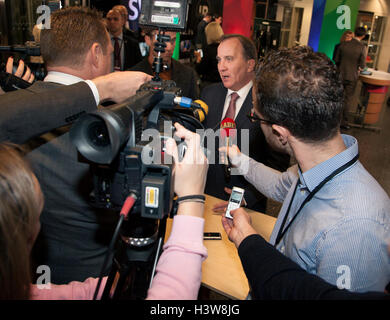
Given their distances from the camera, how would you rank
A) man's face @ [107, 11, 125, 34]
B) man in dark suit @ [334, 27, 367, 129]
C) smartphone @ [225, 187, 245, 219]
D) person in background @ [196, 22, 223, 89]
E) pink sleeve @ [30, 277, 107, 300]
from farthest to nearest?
man in dark suit @ [334, 27, 367, 129]
person in background @ [196, 22, 223, 89]
man's face @ [107, 11, 125, 34]
smartphone @ [225, 187, 245, 219]
pink sleeve @ [30, 277, 107, 300]

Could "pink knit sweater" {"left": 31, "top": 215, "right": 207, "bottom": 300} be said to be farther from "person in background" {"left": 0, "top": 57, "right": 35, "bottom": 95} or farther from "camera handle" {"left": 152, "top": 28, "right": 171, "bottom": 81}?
"person in background" {"left": 0, "top": 57, "right": 35, "bottom": 95}

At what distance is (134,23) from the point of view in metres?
5.48

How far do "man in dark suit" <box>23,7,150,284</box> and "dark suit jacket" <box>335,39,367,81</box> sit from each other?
626cm

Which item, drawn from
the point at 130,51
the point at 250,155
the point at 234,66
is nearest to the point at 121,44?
the point at 130,51

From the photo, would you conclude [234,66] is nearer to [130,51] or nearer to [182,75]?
[182,75]

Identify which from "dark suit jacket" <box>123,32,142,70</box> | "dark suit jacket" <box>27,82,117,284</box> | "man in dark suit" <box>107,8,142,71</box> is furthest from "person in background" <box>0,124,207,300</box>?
"dark suit jacket" <box>123,32,142,70</box>

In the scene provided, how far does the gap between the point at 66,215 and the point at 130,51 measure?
407 cm

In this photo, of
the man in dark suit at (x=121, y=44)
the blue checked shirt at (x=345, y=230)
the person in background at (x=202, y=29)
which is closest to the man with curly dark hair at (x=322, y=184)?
the blue checked shirt at (x=345, y=230)

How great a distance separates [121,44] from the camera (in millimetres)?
4754

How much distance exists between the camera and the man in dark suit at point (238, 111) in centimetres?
217

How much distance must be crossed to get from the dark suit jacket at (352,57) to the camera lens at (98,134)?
671cm

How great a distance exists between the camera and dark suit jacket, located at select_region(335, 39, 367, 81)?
6.30 metres
